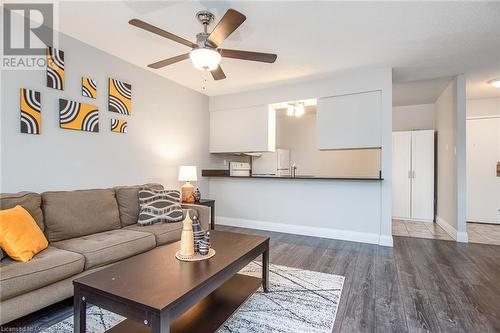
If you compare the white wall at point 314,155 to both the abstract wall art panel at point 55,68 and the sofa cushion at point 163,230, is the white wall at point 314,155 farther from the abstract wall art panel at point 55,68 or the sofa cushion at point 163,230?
the abstract wall art panel at point 55,68

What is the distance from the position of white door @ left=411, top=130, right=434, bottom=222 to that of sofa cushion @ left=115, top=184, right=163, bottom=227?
5363mm

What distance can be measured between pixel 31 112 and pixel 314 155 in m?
5.70

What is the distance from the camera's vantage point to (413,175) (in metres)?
5.39

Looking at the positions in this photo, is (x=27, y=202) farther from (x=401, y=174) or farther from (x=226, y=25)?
(x=401, y=174)

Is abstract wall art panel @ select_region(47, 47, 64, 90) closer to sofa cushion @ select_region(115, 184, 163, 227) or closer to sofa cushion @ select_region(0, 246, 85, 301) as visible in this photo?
sofa cushion @ select_region(115, 184, 163, 227)

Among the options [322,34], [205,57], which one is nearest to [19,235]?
[205,57]

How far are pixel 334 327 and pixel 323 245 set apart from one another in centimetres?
194

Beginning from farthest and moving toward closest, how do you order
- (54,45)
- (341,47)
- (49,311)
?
(341,47) → (54,45) → (49,311)

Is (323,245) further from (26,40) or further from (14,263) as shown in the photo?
(26,40)

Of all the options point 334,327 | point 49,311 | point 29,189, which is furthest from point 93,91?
point 334,327

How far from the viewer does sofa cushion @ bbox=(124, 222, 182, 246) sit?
2617mm

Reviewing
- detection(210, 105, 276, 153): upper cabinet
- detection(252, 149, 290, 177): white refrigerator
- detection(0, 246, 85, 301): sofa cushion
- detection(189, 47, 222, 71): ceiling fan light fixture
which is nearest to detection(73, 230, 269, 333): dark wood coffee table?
detection(0, 246, 85, 301): sofa cushion

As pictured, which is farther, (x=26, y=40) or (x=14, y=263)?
(x=26, y=40)

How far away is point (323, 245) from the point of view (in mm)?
3613
